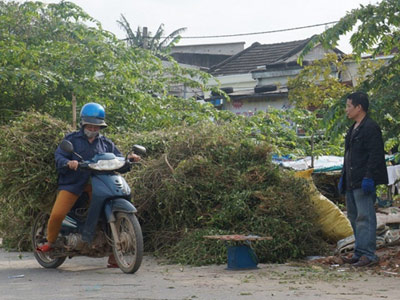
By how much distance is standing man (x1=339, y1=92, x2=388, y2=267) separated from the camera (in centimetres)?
879

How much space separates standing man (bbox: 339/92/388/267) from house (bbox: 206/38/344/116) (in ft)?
48.4

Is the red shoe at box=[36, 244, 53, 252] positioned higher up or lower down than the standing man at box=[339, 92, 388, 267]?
lower down

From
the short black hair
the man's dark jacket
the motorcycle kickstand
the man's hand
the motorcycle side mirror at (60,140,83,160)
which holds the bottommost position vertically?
the motorcycle kickstand

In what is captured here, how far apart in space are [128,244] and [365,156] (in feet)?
9.29

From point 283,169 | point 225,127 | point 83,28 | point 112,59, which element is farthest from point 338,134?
point 83,28

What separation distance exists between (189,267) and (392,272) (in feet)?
7.59

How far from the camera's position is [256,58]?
4659 cm

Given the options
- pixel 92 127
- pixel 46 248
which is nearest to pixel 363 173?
pixel 92 127

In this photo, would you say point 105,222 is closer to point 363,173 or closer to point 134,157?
point 134,157

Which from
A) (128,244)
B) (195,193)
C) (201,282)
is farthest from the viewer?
(195,193)

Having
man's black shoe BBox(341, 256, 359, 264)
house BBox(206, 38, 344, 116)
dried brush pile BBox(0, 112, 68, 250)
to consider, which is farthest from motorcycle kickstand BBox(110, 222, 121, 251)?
house BBox(206, 38, 344, 116)

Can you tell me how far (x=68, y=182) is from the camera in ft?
29.6

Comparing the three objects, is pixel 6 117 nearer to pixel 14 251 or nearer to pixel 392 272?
pixel 14 251

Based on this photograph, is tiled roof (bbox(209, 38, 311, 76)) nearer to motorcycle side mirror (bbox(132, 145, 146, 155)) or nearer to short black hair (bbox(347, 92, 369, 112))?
short black hair (bbox(347, 92, 369, 112))
